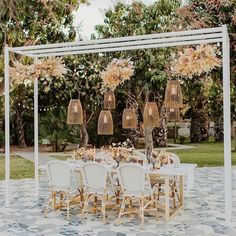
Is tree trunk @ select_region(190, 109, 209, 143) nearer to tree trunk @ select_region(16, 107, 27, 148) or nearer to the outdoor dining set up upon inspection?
tree trunk @ select_region(16, 107, 27, 148)

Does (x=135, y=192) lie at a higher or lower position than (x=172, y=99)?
lower

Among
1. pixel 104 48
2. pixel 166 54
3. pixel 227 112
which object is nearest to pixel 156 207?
pixel 227 112

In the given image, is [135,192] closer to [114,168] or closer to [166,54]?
[114,168]

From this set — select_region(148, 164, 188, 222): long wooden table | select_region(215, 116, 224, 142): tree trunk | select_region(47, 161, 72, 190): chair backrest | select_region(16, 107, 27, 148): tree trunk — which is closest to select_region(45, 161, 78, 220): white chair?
select_region(47, 161, 72, 190): chair backrest

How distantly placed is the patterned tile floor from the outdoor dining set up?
0.46 ft

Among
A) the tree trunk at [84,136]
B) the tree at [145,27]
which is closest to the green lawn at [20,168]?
the tree trunk at [84,136]

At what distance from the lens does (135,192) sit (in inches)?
243

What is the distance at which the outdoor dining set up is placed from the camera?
20.2 feet

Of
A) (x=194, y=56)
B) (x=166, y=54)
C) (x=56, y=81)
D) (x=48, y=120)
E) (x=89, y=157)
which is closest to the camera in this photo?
(x=194, y=56)

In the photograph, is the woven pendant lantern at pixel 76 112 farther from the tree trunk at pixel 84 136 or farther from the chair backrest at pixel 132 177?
the tree trunk at pixel 84 136

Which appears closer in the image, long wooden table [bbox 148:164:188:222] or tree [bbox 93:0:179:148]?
long wooden table [bbox 148:164:188:222]

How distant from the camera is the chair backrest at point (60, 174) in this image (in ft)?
21.8

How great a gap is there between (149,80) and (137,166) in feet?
31.7

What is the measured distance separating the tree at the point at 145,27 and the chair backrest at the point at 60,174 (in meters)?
8.49
